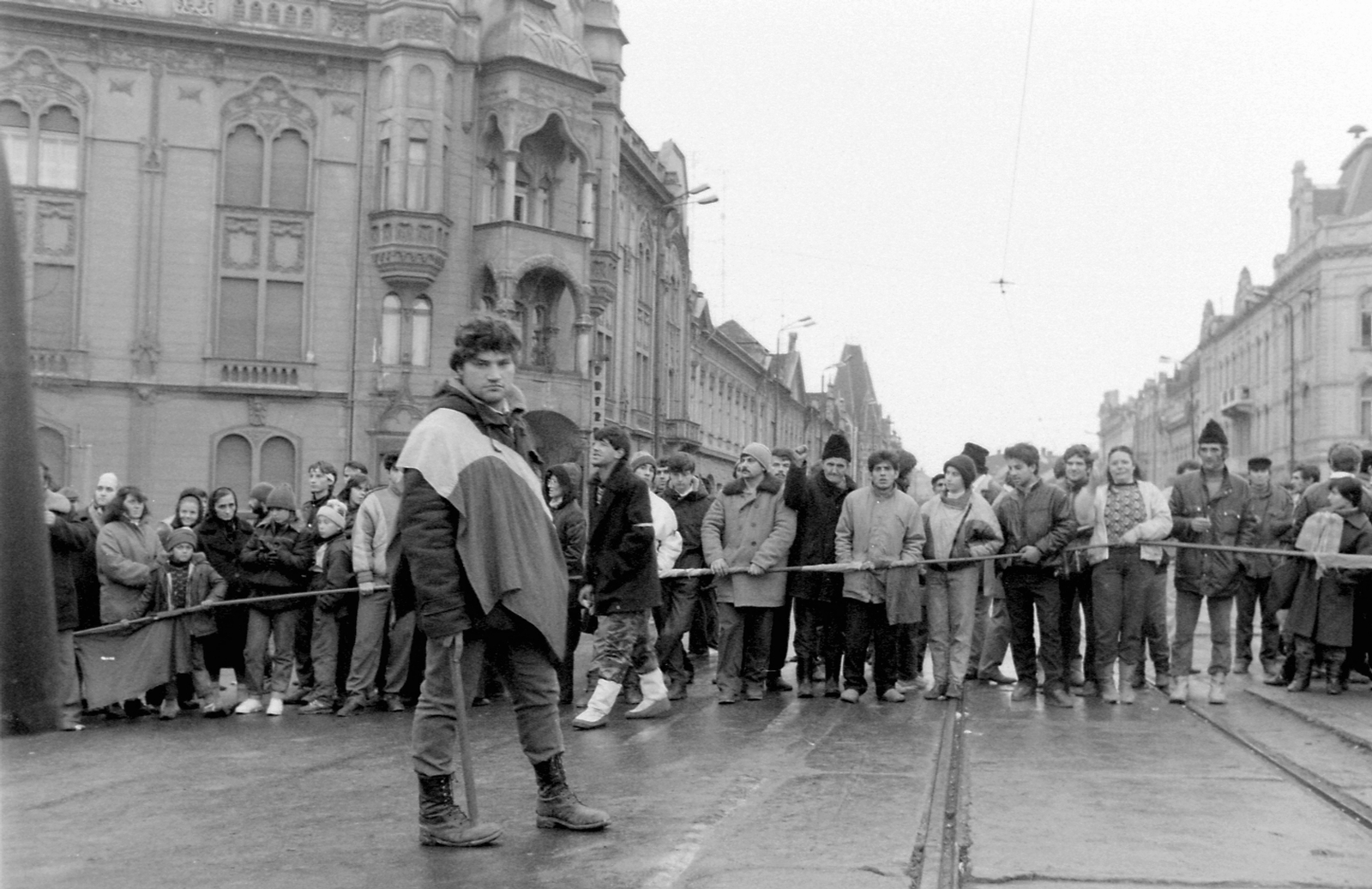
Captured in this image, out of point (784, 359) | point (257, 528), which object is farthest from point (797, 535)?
point (784, 359)

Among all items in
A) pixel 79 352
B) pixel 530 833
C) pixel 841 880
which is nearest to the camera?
pixel 841 880

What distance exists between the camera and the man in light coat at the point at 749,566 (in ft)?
35.5

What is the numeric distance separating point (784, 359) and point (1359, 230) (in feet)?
119

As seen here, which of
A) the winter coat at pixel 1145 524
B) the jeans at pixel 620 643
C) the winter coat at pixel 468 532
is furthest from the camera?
the winter coat at pixel 1145 524

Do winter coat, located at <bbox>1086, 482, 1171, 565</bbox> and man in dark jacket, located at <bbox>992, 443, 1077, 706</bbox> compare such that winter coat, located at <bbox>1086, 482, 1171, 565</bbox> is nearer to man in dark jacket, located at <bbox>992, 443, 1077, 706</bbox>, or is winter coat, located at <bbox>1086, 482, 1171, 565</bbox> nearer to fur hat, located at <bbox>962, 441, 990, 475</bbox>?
man in dark jacket, located at <bbox>992, 443, 1077, 706</bbox>

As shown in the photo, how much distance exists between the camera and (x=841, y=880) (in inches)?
188

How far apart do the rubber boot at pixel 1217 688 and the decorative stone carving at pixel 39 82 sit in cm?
2919

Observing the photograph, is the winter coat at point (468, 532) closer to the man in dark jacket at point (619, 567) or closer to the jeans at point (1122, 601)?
the man in dark jacket at point (619, 567)

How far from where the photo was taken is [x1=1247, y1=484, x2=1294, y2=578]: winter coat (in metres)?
11.4

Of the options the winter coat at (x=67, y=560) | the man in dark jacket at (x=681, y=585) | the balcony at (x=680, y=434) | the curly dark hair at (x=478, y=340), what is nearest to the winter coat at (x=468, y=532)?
the curly dark hair at (x=478, y=340)

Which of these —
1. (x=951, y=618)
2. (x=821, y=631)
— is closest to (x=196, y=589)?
(x=821, y=631)

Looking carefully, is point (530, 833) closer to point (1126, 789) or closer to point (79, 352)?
point (1126, 789)

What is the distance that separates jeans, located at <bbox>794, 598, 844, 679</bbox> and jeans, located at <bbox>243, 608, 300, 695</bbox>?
4.24 metres

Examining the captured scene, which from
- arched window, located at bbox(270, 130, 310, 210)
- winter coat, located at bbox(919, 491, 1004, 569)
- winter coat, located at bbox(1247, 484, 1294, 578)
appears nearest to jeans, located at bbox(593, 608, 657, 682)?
winter coat, located at bbox(919, 491, 1004, 569)
